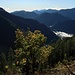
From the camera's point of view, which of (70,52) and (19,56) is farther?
(70,52)

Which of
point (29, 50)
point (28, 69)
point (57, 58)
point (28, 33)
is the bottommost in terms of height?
point (57, 58)

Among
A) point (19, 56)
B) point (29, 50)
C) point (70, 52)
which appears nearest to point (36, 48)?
point (29, 50)

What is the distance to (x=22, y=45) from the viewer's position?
35.1 metres

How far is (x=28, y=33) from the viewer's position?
38.6m

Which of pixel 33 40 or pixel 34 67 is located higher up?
pixel 33 40

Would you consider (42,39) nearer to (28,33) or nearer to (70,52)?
(28,33)

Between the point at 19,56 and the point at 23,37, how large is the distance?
455cm

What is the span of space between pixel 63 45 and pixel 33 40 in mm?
130808

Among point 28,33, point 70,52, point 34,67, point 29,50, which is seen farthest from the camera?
point 70,52

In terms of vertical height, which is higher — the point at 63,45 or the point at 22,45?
the point at 22,45

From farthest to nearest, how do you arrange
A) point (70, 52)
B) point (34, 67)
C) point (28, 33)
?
point (70, 52) → point (28, 33) → point (34, 67)

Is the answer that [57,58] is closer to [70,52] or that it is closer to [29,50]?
[70,52]

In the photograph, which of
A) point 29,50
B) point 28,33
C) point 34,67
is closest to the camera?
point 34,67

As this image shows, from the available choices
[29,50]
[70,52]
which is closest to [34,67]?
[29,50]
